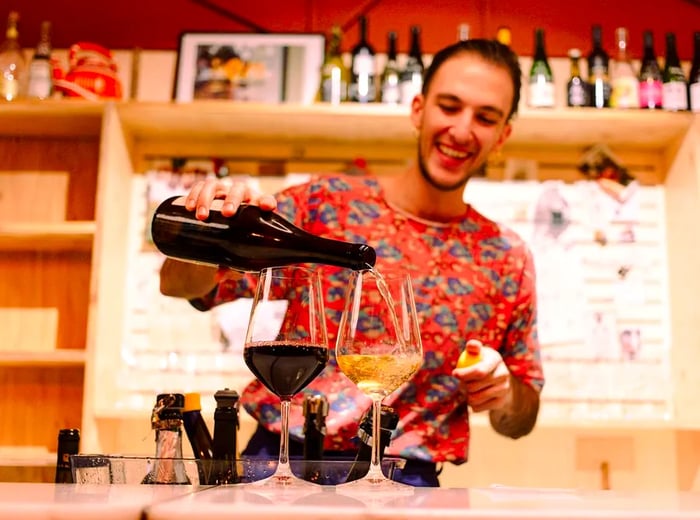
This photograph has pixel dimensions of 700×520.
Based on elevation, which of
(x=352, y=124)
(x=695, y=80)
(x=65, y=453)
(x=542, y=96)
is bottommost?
(x=65, y=453)

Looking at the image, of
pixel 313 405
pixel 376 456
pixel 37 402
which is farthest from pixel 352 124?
pixel 376 456

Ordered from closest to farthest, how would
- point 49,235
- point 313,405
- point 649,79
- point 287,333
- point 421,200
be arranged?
point 287,333
point 313,405
point 421,200
point 49,235
point 649,79

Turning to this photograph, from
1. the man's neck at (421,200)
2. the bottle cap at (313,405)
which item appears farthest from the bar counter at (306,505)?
the man's neck at (421,200)

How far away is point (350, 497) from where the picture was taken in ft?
1.85

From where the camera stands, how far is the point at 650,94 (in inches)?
106

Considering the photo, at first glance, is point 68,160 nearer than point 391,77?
No

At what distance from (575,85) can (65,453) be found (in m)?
2.30

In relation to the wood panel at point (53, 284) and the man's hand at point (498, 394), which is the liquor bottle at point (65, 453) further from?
the wood panel at point (53, 284)

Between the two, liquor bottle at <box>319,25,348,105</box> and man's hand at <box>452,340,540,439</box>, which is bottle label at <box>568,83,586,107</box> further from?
man's hand at <box>452,340,540,439</box>

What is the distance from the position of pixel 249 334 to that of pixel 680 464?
2244 millimetres

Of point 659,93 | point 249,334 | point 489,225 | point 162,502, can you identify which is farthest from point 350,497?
point 659,93

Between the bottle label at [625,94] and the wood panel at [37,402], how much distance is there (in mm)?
2006

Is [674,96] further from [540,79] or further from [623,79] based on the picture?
[540,79]

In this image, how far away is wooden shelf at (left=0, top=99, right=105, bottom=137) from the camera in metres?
2.64
